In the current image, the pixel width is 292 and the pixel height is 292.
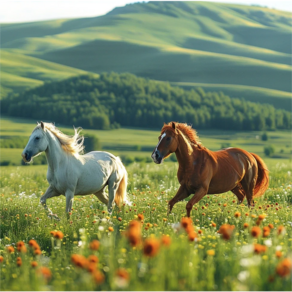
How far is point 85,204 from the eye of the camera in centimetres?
1222

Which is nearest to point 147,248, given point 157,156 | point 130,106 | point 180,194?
point 157,156

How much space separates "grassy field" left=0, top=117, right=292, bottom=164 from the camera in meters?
75.6

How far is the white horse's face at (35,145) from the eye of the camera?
964cm

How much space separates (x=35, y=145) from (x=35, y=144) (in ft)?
0.06

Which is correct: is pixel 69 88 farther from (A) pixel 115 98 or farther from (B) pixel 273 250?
(B) pixel 273 250

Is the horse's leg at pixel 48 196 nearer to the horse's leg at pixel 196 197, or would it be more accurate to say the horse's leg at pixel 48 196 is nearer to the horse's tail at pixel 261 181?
the horse's leg at pixel 196 197

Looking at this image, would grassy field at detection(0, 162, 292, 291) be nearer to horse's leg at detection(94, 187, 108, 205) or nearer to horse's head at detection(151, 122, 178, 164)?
horse's leg at detection(94, 187, 108, 205)

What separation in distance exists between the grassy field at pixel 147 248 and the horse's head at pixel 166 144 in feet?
3.74

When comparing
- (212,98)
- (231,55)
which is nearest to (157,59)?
(231,55)

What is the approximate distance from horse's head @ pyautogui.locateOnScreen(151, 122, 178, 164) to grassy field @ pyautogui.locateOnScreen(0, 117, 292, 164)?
5848 centimetres

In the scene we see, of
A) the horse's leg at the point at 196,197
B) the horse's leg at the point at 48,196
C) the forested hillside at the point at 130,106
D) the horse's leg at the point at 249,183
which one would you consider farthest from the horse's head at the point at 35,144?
the forested hillside at the point at 130,106

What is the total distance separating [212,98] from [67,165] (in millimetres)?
107017

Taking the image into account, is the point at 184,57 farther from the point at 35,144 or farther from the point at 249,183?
the point at 35,144

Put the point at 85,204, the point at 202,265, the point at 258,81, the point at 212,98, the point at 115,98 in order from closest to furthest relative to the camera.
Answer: the point at 202,265 → the point at 85,204 → the point at 115,98 → the point at 212,98 → the point at 258,81
